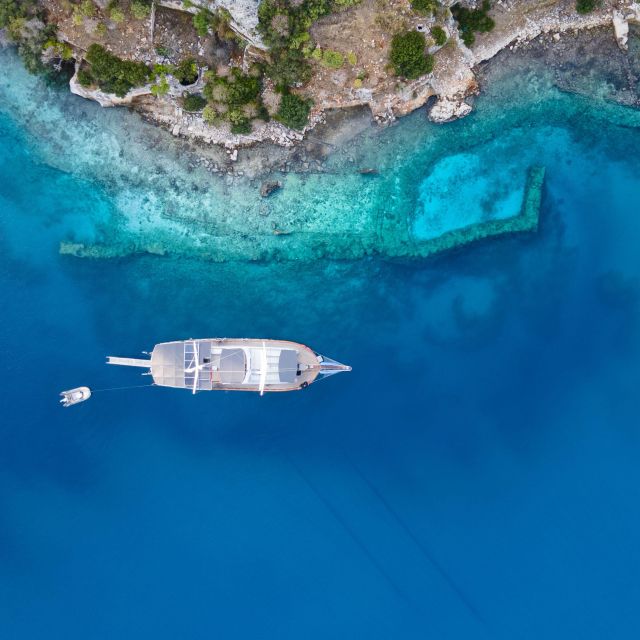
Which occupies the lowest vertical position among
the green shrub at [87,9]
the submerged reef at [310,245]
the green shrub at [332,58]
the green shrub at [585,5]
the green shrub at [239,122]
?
the submerged reef at [310,245]

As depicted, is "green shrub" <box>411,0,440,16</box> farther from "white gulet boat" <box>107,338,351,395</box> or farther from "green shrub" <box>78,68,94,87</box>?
"white gulet boat" <box>107,338,351,395</box>

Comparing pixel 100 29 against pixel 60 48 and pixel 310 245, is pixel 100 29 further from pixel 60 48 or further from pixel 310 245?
pixel 310 245

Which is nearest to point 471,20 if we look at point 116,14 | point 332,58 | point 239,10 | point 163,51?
point 332,58

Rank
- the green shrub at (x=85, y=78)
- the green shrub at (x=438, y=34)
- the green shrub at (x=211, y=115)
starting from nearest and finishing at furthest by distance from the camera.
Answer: the green shrub at (x=438, y=34), the green shrub at (x=85, y=78), the green shrub at (x=211, y=115)

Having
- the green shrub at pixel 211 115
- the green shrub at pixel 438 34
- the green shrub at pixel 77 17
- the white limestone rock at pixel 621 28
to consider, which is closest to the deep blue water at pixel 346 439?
the white limestone rock at pixel 621 28

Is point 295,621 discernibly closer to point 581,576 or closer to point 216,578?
point 216,578

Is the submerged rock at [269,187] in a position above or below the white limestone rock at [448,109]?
below

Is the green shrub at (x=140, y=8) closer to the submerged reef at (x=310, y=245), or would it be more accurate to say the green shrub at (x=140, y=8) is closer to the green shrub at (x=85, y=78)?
the green shrub at (x=85, y=78)
